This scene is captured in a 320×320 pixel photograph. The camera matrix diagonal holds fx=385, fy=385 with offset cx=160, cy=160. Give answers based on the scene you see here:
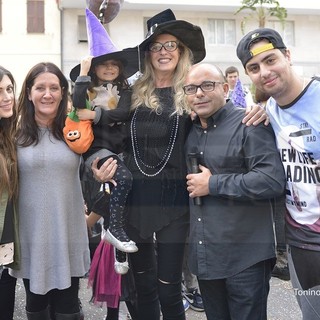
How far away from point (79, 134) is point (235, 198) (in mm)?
713

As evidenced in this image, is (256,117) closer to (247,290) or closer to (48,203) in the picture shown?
(247,290)

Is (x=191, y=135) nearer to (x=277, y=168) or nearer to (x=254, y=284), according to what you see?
(x=277, y=168)

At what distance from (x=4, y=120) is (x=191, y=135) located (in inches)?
33.1

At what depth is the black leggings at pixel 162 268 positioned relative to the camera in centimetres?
167

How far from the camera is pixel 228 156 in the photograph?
145cm

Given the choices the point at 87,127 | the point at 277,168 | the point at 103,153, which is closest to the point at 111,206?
the point at 103,153

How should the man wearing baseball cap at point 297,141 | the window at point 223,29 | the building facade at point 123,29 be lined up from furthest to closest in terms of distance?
the window at point 223,29
the building facade at point 123,29
the man wearing baseball cap at point 297,141

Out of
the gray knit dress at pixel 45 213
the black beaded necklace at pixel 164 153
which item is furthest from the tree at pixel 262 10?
the gray knit dress at pixel 45 213

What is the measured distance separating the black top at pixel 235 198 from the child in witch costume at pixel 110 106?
0.36 metres

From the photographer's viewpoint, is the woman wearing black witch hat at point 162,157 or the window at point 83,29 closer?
the woman wearing black witch hat at point 162,157

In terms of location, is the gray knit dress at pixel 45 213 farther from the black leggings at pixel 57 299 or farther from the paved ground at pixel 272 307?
the paved ground at pixel 272 307

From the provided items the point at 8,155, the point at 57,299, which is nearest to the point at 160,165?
the point at 8,155

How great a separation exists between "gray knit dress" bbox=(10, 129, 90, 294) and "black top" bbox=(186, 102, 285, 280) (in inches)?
23.6

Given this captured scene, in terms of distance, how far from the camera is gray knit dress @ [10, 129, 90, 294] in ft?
5.48
